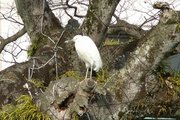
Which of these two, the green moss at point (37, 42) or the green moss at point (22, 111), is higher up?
the green moss at point (37, 42)

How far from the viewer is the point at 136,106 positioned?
3562 millimetres

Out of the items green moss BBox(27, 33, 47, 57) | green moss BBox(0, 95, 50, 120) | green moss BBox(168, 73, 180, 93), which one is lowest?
green moss BBox(0, 95, 50, 120)

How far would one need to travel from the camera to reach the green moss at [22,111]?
3461mm

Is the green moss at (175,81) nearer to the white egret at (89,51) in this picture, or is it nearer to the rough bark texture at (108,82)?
the rough bark texture at (108,82)

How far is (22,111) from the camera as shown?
3.54 m

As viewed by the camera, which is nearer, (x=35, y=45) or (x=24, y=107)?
(x=24, y=107)

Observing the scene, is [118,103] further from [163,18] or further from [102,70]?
[163,18]

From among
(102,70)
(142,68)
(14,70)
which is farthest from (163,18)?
(14,70)

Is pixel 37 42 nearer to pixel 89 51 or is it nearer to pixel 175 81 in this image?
pixel 89 51

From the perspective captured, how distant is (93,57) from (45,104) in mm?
470

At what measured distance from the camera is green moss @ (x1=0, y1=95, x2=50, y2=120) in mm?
3461

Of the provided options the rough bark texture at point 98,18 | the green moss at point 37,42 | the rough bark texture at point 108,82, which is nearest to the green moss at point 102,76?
the rough bark texture at point 108,82

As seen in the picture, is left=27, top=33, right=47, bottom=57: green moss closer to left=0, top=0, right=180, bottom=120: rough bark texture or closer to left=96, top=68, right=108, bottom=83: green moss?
left=0, top=0, right=180, bottom=120: rough bark texture

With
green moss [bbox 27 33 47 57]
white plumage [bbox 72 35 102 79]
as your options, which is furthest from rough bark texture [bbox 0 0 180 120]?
green moss [bbox 27 33 47 57]
